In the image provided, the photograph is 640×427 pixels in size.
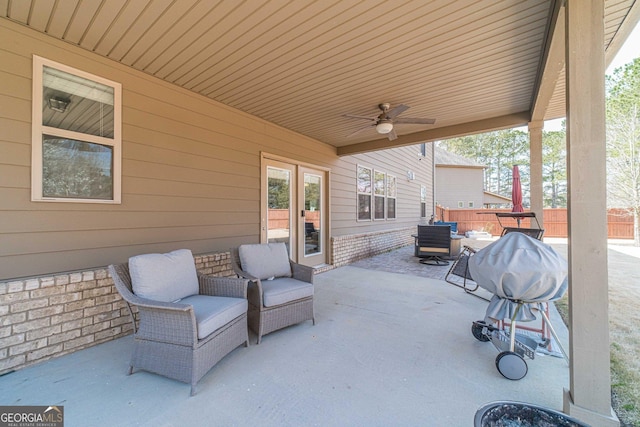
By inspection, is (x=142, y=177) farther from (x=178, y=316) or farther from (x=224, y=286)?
(x=178, y=316)

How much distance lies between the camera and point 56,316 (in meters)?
2.45

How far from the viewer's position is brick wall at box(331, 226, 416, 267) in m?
6.37

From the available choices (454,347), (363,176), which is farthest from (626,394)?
(363,176)

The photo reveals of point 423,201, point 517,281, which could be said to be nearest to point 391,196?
point 423,201

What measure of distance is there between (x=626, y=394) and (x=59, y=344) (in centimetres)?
460

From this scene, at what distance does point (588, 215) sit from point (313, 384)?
2172 mm

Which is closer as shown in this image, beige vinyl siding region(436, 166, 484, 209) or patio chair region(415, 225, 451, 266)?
patio chair region(415, 225, 451, 266)

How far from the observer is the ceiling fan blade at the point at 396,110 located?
145 inches

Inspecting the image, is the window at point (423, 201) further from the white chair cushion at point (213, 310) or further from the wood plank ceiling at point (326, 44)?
the white chair cushion at point (213, 310)

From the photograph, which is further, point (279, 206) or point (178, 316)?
point (279, 206)

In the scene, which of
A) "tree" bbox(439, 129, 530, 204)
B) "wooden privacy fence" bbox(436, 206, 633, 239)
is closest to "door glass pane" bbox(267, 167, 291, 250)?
"wooden privacy fence" bbox(436, 206, 633, 239)

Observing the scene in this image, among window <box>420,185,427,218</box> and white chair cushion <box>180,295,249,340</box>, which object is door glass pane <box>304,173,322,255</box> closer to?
white chair cushion <box>180,295,249,340</box>

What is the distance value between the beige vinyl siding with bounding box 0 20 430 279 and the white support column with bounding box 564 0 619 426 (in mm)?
3763

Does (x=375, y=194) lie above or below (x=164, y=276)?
above
